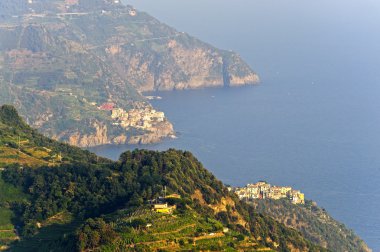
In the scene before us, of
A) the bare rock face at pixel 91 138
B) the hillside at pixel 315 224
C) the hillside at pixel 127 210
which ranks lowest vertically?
the bare rock face at pixel 91 138

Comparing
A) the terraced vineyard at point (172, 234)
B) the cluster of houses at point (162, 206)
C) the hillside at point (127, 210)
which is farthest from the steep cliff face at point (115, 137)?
the terraced vineyard at point (172, 234)

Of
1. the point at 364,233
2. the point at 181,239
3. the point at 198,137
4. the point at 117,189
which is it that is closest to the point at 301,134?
the point at 198,137

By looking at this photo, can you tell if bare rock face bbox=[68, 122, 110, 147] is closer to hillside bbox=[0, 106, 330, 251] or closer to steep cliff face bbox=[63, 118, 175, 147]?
steep cliff face bbox=[63, 118, 175, 147]

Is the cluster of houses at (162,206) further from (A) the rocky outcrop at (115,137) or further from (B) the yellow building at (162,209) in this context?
(A) the rocky outcrop at (115,137)

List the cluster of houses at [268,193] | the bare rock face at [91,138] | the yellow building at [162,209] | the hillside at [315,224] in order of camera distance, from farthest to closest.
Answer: the bare rock face at [91,138] < the cluster of houses at [268,193] < the hillside at [315,224] < the yellow building at [162,209]

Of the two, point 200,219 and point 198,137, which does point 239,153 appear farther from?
point 200,219

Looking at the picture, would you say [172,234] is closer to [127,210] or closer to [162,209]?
[162,209]
